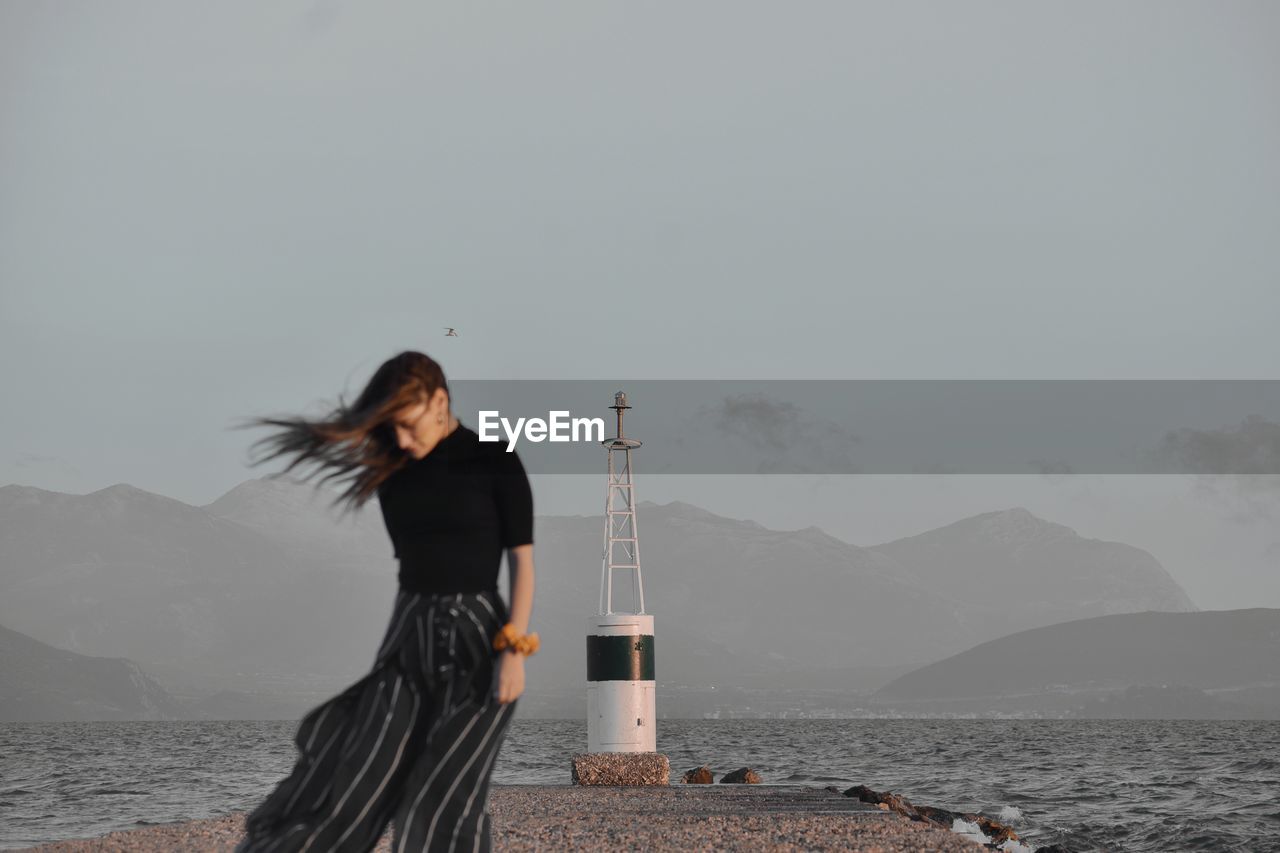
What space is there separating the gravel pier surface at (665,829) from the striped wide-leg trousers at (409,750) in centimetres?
704

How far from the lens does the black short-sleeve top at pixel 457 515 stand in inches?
193

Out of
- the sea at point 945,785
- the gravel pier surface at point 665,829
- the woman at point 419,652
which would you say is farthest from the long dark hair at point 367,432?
the sea at point 945,785

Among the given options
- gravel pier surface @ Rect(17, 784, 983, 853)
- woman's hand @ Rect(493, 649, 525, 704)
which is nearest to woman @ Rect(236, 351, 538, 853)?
woman's hand @ Rect(493, 649, 525, 704)

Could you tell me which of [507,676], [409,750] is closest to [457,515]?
[507,676]

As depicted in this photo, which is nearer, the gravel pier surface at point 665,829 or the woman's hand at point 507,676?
the woman's hand at point 507,676

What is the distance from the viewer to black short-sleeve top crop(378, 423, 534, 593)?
16.1 ft

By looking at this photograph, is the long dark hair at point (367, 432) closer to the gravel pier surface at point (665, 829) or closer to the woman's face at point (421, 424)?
the woman's face at point (421, 424)

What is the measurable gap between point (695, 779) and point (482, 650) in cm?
1958

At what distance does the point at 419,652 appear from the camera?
15.9 feet

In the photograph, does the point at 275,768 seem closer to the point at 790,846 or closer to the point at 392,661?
the point at 790,846

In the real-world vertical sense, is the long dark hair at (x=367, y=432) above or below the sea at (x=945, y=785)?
above

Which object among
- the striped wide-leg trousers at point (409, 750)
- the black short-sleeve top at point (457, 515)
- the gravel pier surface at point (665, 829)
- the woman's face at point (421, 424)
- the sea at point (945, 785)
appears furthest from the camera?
the sea at point (945, 785)

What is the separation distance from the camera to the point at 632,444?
934 inches

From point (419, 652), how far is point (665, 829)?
8.88 metres
